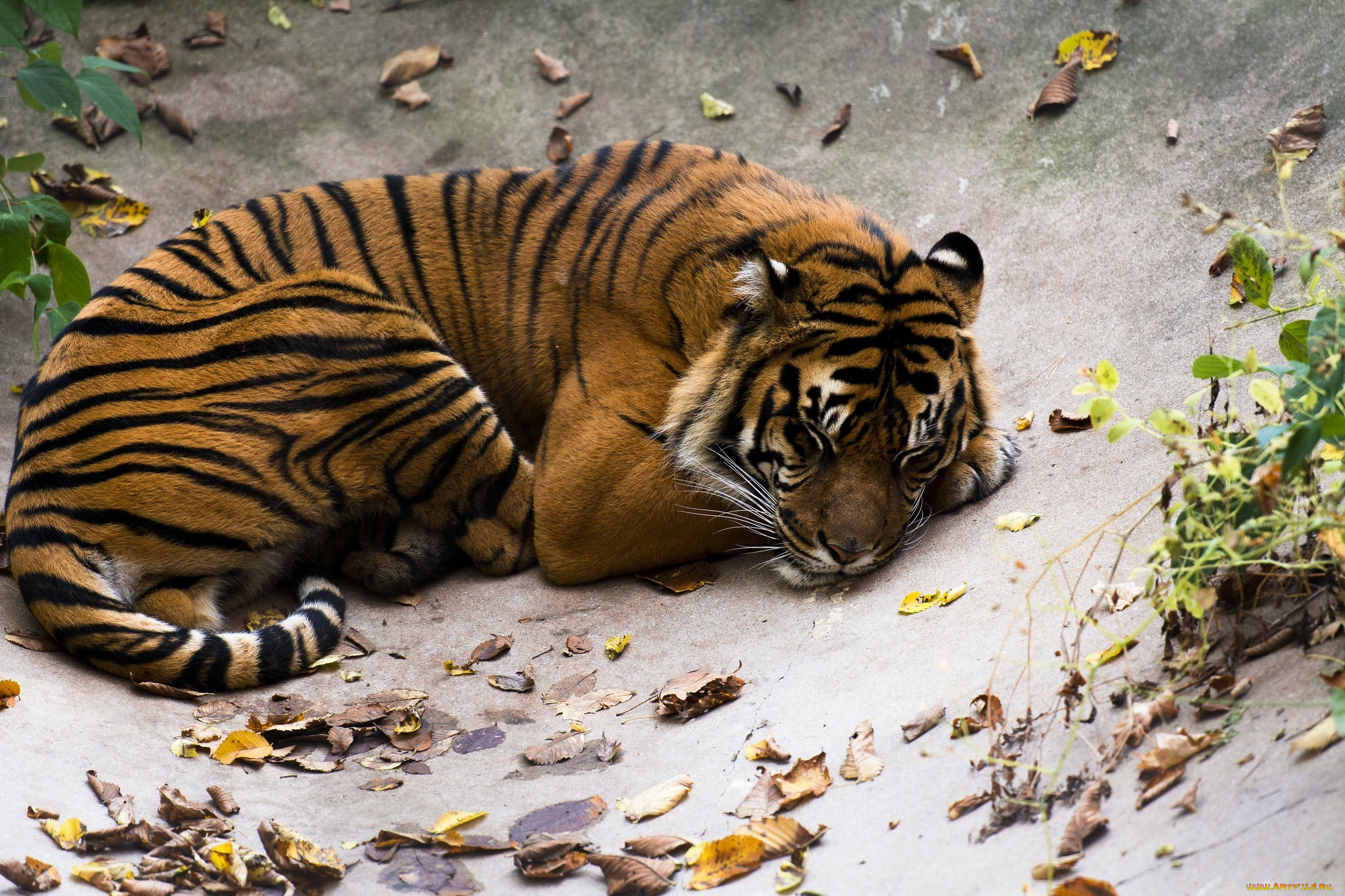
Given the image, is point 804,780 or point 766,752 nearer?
point 804,780

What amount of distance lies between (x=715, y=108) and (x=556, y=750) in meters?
3.77

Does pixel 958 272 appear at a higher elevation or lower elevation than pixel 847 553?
higher

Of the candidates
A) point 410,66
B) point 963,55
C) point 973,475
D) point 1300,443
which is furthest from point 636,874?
point 410,66

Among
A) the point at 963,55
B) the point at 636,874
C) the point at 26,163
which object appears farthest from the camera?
the point at 963,55

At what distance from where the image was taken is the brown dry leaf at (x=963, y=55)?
5.25 m

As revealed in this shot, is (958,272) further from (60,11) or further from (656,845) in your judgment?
(60,11)

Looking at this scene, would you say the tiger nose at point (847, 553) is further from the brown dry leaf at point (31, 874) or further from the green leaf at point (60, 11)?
the green leaf at point (60, 11)

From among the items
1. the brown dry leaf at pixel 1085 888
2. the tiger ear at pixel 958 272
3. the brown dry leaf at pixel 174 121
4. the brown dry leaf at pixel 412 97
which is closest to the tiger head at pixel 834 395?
the tiger ear at pixel 958 272

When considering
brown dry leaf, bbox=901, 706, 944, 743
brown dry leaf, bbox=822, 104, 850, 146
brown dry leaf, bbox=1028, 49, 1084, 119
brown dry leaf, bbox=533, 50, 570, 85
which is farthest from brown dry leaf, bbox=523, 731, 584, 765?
brown dry leaf, bbox=533, 50, 570, 85

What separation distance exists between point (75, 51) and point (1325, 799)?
6614mm

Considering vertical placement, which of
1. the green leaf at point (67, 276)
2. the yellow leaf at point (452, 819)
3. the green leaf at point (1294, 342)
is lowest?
the yellow leaf at point (452, 819)

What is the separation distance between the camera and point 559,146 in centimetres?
572

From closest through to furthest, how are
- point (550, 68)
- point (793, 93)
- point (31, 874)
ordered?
point (31, 874), point (793, 93), point (550, 68)

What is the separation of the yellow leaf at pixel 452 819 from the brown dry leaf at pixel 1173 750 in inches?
57.4
